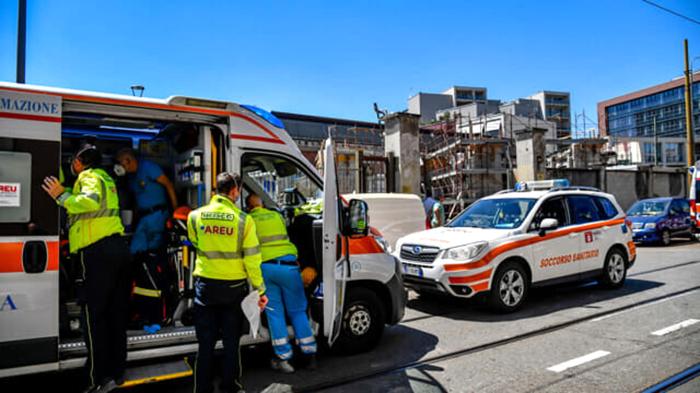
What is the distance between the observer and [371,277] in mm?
5219

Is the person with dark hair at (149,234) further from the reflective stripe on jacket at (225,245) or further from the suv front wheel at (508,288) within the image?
the suv front wheel at (508,288)

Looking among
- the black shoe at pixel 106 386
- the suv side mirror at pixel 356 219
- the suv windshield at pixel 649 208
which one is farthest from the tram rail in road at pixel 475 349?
the suv windshield at pixel 649 208

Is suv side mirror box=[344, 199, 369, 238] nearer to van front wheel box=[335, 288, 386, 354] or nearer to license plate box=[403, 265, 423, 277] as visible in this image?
van front wheel box=[335, 288, 386, 354]

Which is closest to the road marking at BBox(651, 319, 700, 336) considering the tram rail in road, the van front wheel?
the tram rail in road

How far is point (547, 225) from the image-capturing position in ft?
23.6

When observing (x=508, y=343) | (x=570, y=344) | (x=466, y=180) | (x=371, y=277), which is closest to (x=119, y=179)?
(x=371, y=277)

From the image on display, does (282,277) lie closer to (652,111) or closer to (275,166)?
(275,166)

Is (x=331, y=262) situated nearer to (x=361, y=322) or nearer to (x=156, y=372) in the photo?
(x=361, y=322)

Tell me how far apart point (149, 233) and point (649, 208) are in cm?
1658

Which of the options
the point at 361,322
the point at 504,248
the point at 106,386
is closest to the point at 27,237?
the point at 106,386

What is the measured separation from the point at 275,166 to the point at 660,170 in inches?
980

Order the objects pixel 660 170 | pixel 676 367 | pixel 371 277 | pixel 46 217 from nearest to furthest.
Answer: pixel 46 217, pixel 676 367, pixel 371 277, pixel 660 170

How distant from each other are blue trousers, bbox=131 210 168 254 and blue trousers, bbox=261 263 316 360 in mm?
1303

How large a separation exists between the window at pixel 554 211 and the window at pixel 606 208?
1.05 metres
